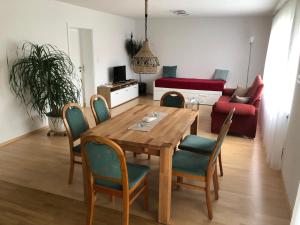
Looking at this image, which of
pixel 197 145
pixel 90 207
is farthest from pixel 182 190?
pixel 90 207

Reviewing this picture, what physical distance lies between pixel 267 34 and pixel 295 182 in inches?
220

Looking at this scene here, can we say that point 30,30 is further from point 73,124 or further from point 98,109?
point 73,124

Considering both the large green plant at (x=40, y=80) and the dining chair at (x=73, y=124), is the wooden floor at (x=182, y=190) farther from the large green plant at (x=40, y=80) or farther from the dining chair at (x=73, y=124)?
the large green plant at (x=40, y=80)

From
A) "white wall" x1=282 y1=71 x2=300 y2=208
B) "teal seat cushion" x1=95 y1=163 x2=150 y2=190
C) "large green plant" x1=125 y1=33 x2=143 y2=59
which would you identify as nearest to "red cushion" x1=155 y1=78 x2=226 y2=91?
"large green plant" x1=125 y1=33 x2=143 y2=59

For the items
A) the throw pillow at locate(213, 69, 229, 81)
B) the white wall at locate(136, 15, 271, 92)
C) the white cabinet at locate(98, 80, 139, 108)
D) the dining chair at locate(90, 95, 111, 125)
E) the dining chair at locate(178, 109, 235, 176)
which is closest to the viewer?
the dining chair at locate(178, 109, 235, 176)

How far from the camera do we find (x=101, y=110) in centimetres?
310

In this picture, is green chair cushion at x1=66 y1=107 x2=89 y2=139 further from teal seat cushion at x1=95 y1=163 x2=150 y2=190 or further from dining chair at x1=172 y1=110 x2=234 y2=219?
dining chair at x1=172 y1=110 x2=234 y2=219

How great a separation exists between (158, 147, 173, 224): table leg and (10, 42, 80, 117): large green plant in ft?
8.55

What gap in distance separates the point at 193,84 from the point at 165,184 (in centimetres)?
492

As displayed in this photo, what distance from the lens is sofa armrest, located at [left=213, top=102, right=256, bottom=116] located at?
4.07 m

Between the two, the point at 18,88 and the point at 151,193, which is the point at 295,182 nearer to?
the point at 151,193

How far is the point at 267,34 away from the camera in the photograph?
262 inches

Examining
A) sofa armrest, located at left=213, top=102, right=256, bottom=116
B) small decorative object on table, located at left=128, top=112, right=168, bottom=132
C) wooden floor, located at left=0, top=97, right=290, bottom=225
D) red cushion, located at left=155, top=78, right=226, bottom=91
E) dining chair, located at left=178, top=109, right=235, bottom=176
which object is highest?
small decorative object on table, located at left=128, top=112, right=168, bottom=132

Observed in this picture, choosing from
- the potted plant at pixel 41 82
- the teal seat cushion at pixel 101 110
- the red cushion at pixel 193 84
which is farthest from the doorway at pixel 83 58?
the teal seat cushion at pixel 101 110
